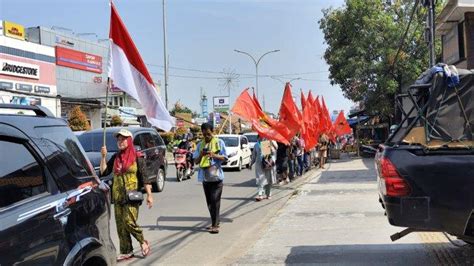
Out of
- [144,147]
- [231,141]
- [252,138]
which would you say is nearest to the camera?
[144,147]

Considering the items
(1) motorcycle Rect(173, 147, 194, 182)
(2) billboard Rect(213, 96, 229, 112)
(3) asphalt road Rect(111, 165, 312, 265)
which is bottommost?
(3) asphalt road Rect(111, 165, 312, 265)

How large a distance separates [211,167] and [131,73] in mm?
1985

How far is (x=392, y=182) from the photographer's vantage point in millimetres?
4820

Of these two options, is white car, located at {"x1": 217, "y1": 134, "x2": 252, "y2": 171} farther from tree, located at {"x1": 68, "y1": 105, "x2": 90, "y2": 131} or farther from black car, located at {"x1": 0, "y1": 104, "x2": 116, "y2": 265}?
black car, located at {"x1": 0, "y1": 104, "x2": 116, "y2": 265}

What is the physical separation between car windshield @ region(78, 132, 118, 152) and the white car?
867 centimetres

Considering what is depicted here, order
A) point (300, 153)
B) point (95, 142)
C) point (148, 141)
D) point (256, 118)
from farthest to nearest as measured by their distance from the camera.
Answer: point (300, 153)
point (148, 141)
point (256, 118)
point (95, 142)

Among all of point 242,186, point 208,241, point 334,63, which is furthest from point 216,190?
point 334,63

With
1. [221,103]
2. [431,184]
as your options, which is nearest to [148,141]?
[431,184]

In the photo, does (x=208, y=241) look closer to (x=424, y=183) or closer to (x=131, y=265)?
(x=131, y=265)

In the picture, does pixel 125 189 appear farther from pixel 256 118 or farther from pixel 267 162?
pixel 256 118

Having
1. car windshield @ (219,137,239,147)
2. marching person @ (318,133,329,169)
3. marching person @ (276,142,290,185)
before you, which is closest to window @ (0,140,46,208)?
marching person @ (276,142,290,185)

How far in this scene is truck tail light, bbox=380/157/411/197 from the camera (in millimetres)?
4770

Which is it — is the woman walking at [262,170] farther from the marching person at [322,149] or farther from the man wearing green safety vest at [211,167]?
the marching person at [322,149]

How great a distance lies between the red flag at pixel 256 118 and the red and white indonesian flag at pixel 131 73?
21.5 ft
